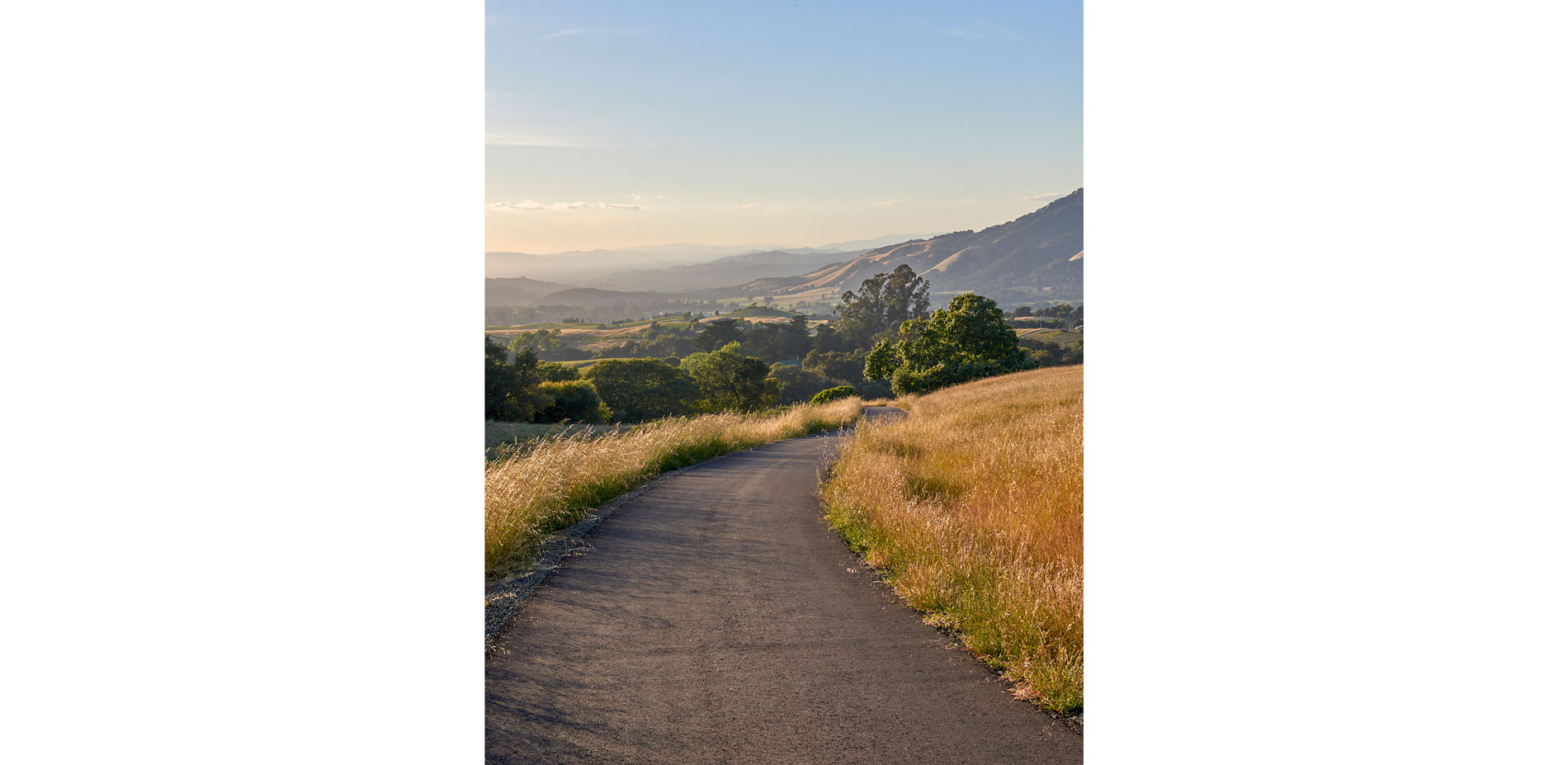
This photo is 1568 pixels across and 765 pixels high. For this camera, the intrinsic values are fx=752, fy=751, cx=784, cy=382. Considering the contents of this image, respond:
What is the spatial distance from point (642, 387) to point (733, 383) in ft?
19.8

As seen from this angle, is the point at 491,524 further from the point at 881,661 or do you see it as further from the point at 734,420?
the point at 734,420

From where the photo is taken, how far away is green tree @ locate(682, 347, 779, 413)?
4997cm

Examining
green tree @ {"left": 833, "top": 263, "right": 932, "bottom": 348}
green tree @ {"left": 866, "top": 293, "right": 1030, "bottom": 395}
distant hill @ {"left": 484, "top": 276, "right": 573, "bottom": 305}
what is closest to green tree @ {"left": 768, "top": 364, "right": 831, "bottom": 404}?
green tree @ {"left": 866, "top": 293, "right": 1030, "bottom": 395}

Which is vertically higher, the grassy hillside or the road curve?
the grassy hillside

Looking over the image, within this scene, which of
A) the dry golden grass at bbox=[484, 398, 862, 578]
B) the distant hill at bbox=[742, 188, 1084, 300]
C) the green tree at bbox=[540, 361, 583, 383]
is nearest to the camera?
the dry golden grass at bbox=[484, 398, 862, 578]

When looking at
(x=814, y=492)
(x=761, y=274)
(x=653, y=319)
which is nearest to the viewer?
(x=814, y=492)

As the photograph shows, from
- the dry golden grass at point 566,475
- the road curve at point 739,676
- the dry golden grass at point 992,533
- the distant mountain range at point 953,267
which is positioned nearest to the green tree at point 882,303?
the distant mountain range at point 953,267

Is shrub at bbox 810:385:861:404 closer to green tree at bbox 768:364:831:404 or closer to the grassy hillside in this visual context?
green tree at bbox 768:364:831:404

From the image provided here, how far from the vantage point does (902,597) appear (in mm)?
5328

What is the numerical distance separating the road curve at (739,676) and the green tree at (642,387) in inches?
1646

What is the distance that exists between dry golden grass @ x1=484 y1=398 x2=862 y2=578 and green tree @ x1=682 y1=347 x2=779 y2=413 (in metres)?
30.0
